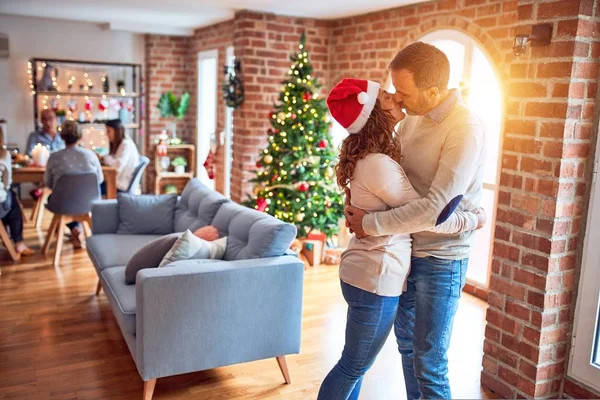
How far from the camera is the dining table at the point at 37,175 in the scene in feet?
18.5

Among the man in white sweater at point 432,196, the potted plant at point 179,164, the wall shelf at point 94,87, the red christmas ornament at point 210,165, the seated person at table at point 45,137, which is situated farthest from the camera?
the potted plant at point 179,164

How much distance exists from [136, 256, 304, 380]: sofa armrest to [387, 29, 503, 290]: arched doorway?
2.20m

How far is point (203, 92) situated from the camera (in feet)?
26.9

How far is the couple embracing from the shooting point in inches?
74.9

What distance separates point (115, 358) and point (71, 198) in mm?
2258

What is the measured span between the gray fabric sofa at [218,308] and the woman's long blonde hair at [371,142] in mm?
1116

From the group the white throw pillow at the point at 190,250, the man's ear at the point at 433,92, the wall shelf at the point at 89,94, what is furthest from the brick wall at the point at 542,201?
the wall shelf at the point at 89,94

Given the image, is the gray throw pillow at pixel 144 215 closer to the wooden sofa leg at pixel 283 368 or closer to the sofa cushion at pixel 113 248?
the sofa cushion at pixel 113 248

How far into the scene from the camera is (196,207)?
4.31 m

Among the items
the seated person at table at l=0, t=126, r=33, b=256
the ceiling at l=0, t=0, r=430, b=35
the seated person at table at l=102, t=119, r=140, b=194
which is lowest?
the seated person at table at l=0, t=126, r=33, b=256

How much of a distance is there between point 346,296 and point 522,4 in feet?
5.64

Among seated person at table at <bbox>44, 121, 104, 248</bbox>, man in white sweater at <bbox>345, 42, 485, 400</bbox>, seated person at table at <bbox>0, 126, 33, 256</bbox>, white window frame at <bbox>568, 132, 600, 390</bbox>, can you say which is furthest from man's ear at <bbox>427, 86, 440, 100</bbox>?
seated person at table at <bbox>0, 126, 33, 256</bbox>

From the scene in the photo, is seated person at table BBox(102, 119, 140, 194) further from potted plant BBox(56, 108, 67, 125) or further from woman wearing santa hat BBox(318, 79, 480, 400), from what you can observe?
woman wearing santa hat BBox(318, 79, 480, 400)

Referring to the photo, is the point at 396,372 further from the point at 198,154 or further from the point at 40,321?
the point at 198,154
